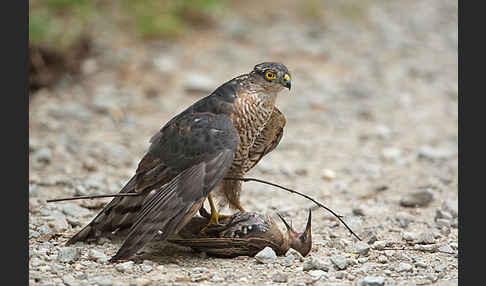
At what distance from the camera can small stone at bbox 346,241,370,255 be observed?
4.63 meters

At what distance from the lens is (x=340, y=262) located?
4355 millimetres

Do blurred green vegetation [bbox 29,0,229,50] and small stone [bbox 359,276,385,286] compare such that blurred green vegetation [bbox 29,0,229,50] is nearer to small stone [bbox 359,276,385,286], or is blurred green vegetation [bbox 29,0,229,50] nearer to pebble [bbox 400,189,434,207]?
pebble [bbox 400,189,434,207]

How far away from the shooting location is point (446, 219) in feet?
18.3

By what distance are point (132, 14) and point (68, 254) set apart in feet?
22.2

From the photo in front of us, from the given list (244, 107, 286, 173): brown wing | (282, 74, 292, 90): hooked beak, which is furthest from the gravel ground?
(282, 74, 292, 90): hooked beak

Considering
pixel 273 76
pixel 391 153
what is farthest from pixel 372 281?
pixel 391 153

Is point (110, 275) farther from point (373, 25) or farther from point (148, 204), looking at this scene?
point (373, 25)

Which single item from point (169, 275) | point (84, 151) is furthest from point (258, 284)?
point (84, 151)

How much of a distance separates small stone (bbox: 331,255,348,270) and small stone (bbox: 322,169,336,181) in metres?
2.64

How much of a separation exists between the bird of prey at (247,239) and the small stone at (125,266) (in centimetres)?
50

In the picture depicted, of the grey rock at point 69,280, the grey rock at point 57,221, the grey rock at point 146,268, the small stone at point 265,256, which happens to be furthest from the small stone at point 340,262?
the grey rock at point 57,221

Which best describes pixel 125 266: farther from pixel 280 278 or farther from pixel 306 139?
pixel 306 139

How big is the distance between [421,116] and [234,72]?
272cm

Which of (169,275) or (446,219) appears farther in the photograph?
(446,219)
